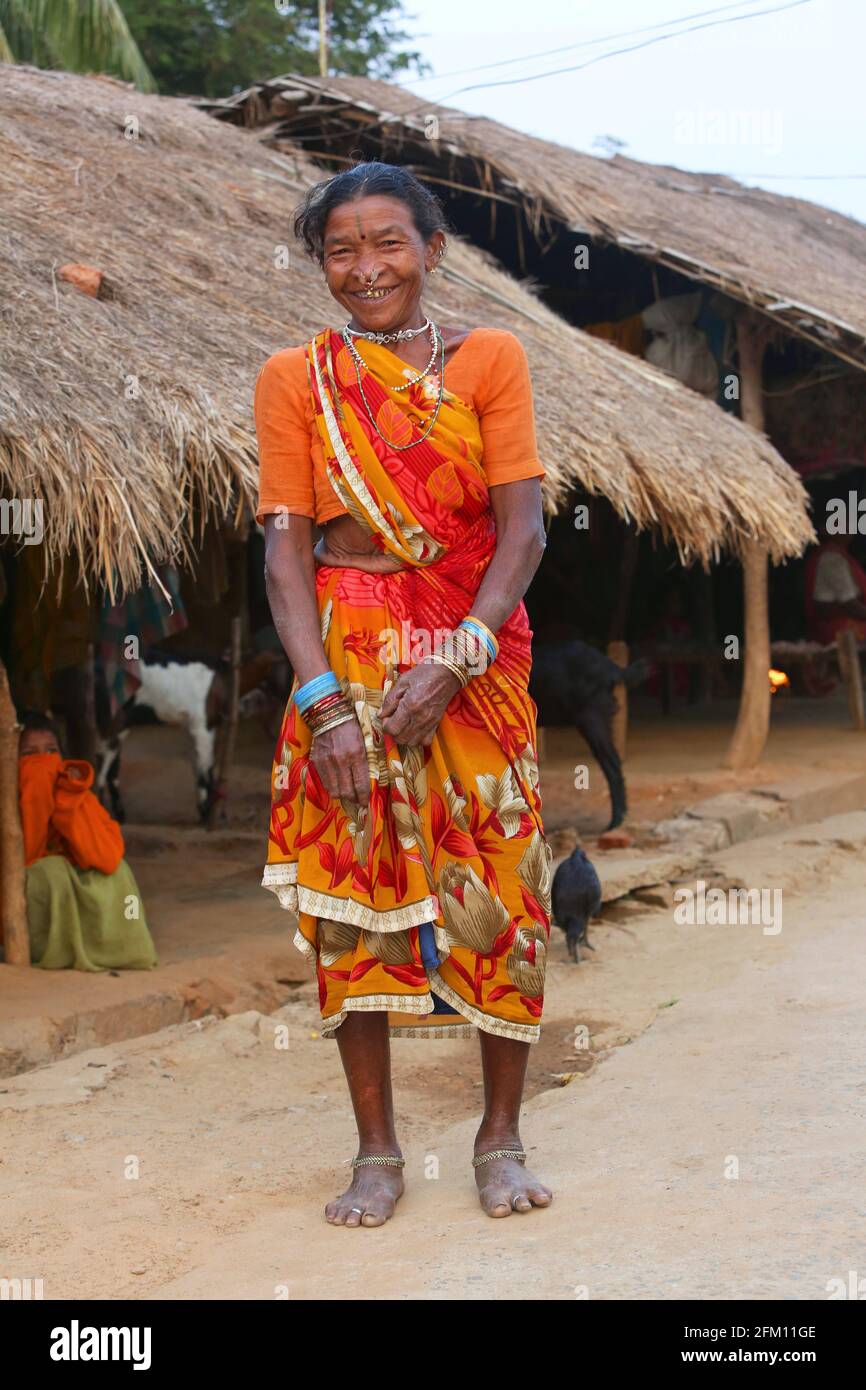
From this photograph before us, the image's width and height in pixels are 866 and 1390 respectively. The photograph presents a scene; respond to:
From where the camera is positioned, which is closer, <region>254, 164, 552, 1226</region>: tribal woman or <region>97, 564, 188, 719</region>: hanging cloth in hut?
<region>254, 164, 552, 1226</region>: tribal woman

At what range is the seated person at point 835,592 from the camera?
1134 cm

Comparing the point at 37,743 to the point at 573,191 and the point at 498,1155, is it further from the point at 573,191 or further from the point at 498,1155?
the point at 573,191

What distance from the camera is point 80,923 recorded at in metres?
4.87

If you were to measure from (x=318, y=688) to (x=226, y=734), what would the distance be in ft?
17.8

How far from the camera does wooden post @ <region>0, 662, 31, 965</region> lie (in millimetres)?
4660

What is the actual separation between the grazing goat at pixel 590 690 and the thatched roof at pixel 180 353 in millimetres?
802

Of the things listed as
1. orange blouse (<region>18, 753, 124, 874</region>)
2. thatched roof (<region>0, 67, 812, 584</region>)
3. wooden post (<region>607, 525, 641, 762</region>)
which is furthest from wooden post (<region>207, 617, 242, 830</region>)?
orange blouse (<region>18, 753, 124, 874</region>)

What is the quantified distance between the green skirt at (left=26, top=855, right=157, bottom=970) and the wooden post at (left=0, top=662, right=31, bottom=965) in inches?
4.9

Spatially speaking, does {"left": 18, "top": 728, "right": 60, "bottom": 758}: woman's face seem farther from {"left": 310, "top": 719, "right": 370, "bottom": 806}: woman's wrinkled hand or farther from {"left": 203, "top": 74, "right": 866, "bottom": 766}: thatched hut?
{"left": 203, "top": 74, "right": 866, "bottom": 766}: thatched hut
